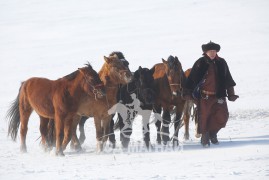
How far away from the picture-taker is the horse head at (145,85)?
10.1 meters

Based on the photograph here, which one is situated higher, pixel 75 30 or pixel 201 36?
pixel 75 30

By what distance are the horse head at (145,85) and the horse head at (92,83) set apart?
93 cm

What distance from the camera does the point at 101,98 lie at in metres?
9.72

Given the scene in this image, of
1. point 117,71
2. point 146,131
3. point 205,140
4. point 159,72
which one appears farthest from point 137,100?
point 205,140

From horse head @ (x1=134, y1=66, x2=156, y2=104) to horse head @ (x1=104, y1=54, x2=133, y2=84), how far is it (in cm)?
60

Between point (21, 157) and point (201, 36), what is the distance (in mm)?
28499

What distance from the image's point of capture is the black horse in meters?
10.1

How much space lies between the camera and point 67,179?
734 cm

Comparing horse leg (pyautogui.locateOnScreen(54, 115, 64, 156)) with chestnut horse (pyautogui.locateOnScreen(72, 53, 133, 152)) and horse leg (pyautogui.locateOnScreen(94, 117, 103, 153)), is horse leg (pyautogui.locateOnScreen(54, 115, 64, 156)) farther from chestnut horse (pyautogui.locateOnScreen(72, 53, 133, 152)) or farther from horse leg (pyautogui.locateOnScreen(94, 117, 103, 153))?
horse leg (pyautogui.locateOnScreen(94, 117, 103, 153))

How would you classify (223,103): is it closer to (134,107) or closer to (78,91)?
(134,107)

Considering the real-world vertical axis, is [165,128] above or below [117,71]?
below

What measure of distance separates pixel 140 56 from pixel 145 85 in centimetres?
2157

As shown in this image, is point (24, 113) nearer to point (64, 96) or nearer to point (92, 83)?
point (64, 96)

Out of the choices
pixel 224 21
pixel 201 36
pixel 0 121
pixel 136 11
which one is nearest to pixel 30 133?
pixel 0 121
